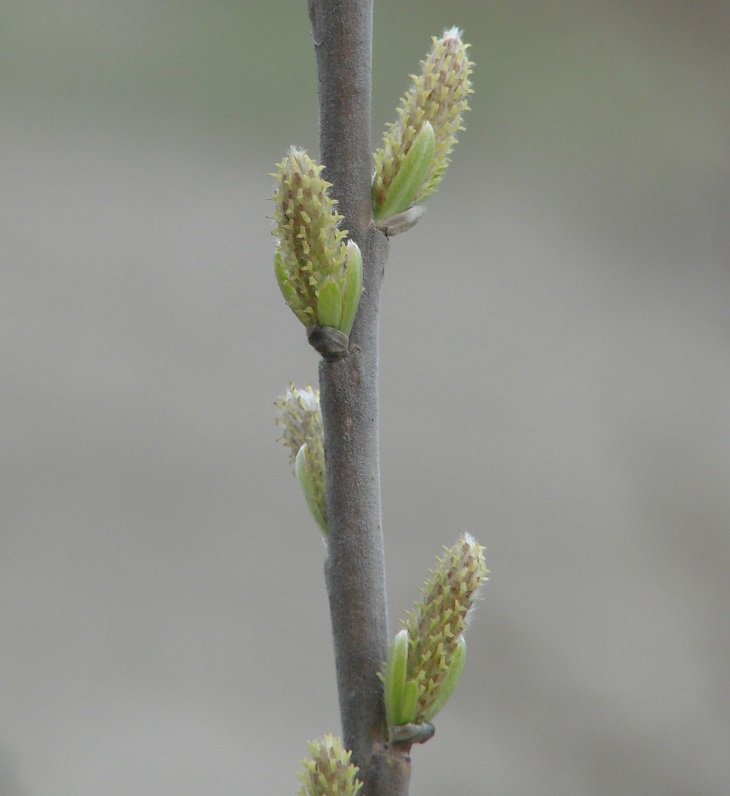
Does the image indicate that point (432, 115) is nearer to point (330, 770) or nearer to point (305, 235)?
point (305, 235)

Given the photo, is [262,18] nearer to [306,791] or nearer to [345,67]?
[345,67]

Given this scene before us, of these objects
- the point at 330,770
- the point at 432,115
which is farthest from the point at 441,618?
the point at 432,115

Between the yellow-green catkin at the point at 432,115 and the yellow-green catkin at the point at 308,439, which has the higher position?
the yellow-green catkin at the point at 432,115

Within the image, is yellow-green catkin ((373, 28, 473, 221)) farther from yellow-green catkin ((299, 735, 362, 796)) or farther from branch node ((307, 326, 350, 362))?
yellow-green catkin ((299, 735, 362, 796))

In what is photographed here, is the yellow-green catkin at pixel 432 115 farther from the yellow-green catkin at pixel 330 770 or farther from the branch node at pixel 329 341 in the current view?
the yellow-green catkin at pixel 330 770

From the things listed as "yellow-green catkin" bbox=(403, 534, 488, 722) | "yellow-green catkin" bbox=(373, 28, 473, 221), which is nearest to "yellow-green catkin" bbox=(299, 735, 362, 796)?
"yellow-green catkin" bbox=(403, 534, 488, 722)

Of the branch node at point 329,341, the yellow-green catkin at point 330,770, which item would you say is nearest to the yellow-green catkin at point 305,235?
the branch node at point 329,341

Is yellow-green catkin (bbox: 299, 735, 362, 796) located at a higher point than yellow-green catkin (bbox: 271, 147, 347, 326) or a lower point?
lower
